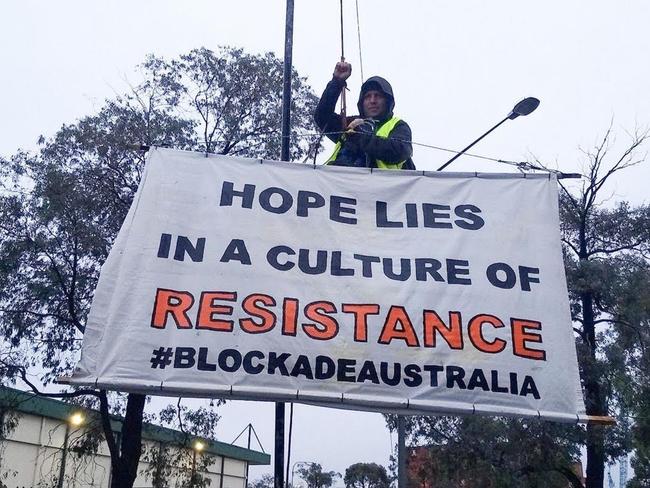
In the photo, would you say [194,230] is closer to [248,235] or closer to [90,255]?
[248,235]

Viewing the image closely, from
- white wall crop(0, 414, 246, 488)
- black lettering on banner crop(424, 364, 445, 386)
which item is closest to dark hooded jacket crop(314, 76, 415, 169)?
black lettering on banner crop(424, 364, 445, 386)

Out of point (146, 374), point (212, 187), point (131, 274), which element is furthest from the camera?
point (212, 187)

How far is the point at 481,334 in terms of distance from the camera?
5125mm

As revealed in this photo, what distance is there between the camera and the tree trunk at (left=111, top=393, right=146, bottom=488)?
1495cm

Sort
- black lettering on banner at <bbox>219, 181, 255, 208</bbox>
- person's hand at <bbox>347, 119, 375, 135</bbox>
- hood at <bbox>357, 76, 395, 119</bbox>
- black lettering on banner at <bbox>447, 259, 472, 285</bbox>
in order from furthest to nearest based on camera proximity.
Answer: hood at <bbox>357, 76, 395, 119</bbox> → person's hand at <bbox>347, 119, 375, 135</bbox> → black lettering on banner at <bbox>219, 181, 255, 208</bbox> → black lettering on banner at <bbox>447, 259, 472, 285</bbox>

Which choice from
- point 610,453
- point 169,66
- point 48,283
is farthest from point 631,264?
point 48,283

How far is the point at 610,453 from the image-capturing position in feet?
70.7

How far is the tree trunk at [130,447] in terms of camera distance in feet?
49.1

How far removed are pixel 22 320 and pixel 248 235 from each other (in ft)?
39.6

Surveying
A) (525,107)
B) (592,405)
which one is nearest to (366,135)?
(525,107)

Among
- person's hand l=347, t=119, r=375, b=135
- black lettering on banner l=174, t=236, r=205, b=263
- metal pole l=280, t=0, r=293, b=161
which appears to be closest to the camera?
black lettering on banner l=174, t=236, r=205, b=263

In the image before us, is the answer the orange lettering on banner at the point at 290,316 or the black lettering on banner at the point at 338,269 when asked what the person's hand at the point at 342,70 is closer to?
the black lettering on banner at the point at 338,269

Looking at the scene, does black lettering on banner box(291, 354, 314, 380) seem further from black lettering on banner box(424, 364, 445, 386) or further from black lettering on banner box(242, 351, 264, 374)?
black lettering on banner box(424, 364, 445, 386)

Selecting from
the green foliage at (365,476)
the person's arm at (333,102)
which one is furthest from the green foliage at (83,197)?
the green foliage at (365,476)
